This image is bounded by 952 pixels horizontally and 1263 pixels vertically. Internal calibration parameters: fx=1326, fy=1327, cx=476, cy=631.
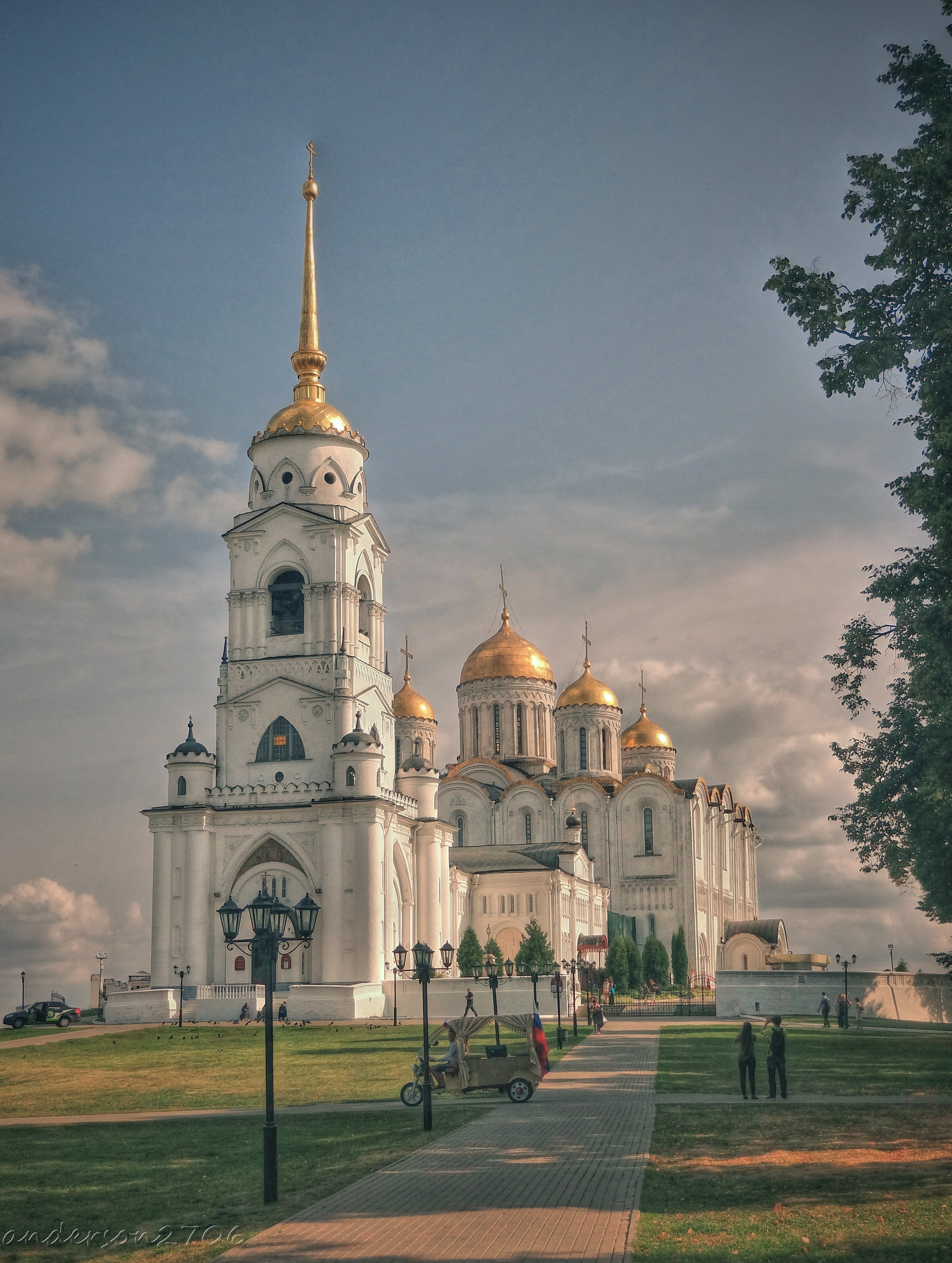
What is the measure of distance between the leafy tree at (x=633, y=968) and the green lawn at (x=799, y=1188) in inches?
1757

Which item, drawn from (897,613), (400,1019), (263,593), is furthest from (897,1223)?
(263,593)

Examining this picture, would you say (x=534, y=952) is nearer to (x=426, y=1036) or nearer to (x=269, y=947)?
(x=426, y=1036)

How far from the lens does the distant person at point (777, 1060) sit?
64.4ft

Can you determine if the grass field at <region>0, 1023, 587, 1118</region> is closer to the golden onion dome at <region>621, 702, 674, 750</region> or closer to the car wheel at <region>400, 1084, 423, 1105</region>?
the car wheel at <region>400, 1084, 423, 1105</region>

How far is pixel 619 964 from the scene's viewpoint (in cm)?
6100

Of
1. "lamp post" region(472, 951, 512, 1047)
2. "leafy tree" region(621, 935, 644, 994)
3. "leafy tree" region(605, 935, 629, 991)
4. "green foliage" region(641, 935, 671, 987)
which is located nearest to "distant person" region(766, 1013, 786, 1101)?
"lamp post" region(472, 951, 512, 1047)

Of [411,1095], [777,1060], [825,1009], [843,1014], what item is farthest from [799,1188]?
[825,1009]

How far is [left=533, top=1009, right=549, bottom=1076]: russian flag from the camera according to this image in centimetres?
2091

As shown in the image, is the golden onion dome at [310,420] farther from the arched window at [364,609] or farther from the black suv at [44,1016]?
the black suv at [44,1016]

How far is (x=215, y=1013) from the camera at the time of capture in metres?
44.3

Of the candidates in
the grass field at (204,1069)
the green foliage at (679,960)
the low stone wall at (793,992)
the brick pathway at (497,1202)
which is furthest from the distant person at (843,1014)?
the green foliage at (679,960)

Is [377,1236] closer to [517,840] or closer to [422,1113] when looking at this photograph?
[422,1113]

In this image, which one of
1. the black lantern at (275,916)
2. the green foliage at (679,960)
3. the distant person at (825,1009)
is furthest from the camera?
the green foliage at (679,960)

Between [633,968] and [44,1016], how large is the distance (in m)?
28.0
